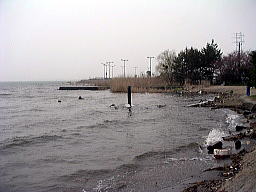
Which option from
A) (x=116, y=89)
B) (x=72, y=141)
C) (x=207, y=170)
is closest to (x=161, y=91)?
(x=116, y=89)

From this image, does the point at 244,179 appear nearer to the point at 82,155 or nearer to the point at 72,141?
the point at 82,155

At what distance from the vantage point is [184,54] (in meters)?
68.8

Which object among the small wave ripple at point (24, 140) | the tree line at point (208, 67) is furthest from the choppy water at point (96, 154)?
the tree line at point (208, 67)

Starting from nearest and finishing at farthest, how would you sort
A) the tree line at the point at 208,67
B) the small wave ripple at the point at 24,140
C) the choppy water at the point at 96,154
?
the choppy water at the point at 96,154
the small wave ripple at the point at 24,140
the tree line at the point at 208,67

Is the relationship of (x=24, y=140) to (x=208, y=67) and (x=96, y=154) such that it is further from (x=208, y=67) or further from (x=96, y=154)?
(x=208, y=67)

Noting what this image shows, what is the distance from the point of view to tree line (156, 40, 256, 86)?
196ft

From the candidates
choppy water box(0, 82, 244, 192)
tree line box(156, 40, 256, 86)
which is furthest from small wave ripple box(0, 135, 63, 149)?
tree line box(156, 40, 256, 86)

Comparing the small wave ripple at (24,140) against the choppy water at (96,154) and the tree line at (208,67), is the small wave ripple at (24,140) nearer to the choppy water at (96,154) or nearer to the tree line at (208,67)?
the choppy water at (96,154)

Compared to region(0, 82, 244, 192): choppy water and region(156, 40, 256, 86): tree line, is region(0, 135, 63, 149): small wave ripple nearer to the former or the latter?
region(0, 82, 244, 192): choppy water

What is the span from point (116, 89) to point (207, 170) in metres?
53.6

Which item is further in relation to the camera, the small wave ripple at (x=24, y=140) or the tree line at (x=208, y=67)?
the tree line at (x=208, y=67)

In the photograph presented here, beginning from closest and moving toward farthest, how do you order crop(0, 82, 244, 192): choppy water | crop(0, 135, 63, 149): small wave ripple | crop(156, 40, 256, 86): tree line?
crop(0, 82, 244, 192): choppy water, crop(0, 135, 63, 149): small wave ripple, crop(156, 40, 256, 86): tree line

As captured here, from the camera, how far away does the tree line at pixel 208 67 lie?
2346 inches

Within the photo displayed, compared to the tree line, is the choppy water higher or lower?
lower
